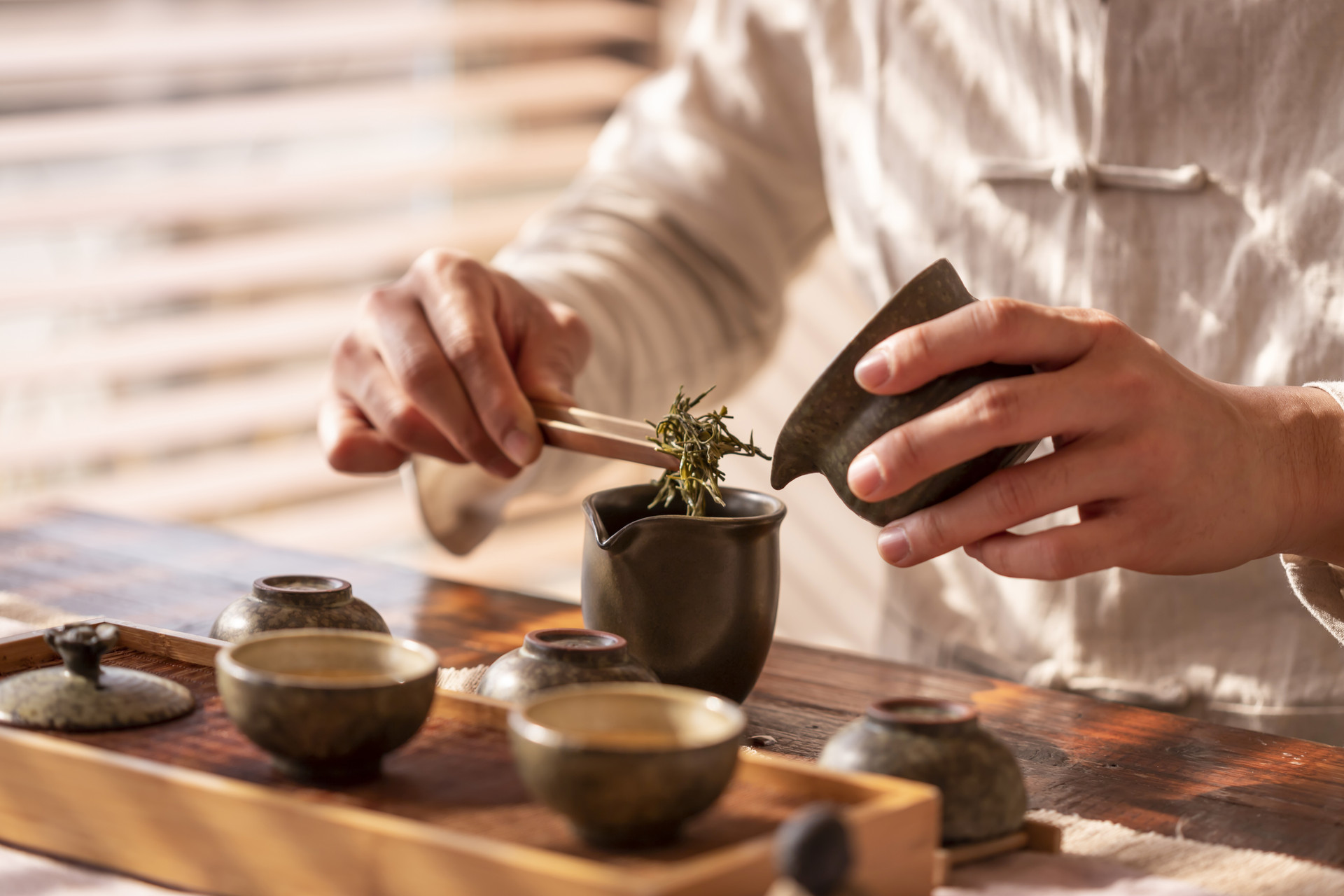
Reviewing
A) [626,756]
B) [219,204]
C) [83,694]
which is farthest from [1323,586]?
[219,204]

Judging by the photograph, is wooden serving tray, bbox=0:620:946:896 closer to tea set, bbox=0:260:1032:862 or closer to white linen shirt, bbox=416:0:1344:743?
tea set, bbox=0:260:1032:862

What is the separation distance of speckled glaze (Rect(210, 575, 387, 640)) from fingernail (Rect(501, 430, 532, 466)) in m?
0.29

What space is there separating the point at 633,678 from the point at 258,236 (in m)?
2.42

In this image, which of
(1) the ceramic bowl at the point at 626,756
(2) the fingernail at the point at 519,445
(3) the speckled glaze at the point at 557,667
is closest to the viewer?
(1) the ceramic bowl at the point at 626,756

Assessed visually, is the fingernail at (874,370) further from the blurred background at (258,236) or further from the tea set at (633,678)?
the blurred background at (258,236)

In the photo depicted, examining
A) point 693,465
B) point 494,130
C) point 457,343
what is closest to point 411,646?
point 693,465

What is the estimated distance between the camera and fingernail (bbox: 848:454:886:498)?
0.92 m

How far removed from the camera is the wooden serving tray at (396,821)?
2.12 ft

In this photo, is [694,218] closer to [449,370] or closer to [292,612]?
[449,370]

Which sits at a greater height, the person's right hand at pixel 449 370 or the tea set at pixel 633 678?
the person's right hand at pixel 449 370

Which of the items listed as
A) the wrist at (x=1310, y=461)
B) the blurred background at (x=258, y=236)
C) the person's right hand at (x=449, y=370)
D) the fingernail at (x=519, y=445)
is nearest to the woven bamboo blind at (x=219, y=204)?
the blurred background at (x=258, y=236)

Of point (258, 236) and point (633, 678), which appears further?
point (258, 236)

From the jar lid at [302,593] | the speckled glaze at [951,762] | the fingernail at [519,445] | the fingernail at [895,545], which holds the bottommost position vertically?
the speckled glaze at [951,762]

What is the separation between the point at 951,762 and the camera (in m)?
0.77
